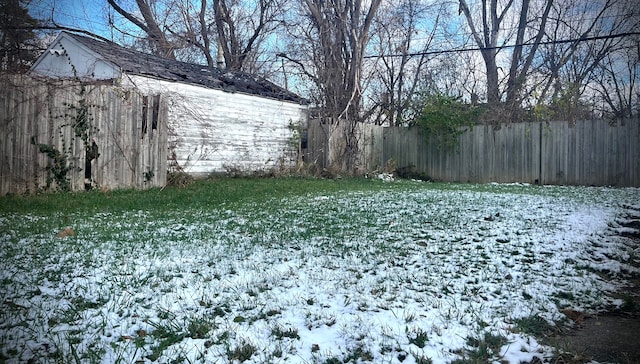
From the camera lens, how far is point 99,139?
757 cm

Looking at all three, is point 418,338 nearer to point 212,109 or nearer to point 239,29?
point 212,109

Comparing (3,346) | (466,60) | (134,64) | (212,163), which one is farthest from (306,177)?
(3,346)

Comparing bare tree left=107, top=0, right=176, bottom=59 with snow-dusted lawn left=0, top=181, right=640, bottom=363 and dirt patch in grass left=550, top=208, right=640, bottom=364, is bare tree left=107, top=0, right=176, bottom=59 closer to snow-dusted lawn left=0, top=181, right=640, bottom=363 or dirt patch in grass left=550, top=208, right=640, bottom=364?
snow-dusted lawn left=0, top=181, right=640, bottom=363

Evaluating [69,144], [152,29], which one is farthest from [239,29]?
[69,144]

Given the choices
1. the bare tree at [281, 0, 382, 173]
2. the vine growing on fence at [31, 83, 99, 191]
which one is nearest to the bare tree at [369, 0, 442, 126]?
the bare tree at [281, 0, 382, 173]

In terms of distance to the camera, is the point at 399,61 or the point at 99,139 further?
the point at 399,61

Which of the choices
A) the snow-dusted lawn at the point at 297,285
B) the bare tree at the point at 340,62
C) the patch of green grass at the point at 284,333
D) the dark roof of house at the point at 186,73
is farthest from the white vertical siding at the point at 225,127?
the patch of green grass at the point at 284,333

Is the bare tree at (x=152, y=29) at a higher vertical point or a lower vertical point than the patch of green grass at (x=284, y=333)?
higher

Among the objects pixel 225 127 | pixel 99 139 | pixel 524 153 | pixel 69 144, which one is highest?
pixel 225 127

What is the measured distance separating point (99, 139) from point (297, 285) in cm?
594

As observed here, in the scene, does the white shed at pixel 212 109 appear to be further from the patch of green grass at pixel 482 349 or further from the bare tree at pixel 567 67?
the patch of green grass at pixel 482 349

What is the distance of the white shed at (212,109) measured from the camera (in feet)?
30.6

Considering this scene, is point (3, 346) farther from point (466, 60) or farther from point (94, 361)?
point (466, 60)

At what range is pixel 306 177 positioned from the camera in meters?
12.1
